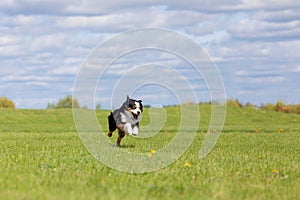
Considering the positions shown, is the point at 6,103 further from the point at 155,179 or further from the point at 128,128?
the point at 155,179

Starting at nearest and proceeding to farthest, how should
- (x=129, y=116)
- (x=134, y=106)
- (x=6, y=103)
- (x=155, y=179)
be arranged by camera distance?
(x=155, y=179) < (x=134, y=106) < (x=129, y=116) < (x=6, y=103)

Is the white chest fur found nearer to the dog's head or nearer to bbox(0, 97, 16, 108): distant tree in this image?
the dog's head

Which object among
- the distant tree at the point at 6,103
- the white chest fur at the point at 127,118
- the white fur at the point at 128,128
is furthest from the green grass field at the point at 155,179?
the distant tree at the point at 6,103

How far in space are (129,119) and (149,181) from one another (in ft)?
17.3

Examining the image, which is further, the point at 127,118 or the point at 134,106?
the point at 127,118

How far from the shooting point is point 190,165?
1212 centimetres

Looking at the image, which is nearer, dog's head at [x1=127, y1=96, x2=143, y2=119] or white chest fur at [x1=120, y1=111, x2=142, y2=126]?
dog's head at [x1=127, y1=96, x2=143, y2=119]

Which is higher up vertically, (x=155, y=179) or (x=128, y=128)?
(x=128, y=128)

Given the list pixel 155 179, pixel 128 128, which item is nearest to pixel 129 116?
pixel 128 128

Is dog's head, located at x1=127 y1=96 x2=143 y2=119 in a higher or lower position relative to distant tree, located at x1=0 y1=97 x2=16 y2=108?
lower

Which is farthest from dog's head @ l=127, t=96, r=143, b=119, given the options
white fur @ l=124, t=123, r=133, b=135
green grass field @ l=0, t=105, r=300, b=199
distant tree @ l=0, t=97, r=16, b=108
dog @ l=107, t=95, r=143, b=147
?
distant tree @ l=0, t=97, r=16, b=108

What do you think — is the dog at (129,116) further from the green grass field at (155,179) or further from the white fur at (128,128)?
the green grass field at (155,179)

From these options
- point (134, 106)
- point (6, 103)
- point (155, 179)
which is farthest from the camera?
point (6, 103)

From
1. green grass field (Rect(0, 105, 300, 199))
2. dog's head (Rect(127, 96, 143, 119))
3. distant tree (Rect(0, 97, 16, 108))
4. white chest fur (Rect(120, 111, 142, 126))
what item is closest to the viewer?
green grass field (Rect(0, 105, 300, 199))
